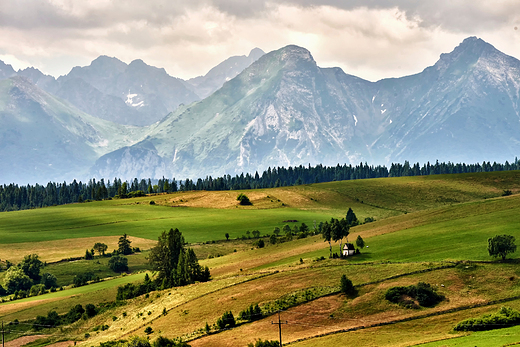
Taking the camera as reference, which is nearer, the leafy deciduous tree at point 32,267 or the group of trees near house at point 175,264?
the group of trees near house at point 175,264

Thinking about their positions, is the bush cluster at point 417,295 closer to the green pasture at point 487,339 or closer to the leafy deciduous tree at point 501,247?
the green pasture at point 487,339

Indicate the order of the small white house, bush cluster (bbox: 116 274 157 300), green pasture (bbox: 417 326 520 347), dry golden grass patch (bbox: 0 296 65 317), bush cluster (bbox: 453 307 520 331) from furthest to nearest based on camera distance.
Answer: bush cluster (bbox: 116 274 157 300) < dry golden grass patch (bbox: 0 296 65 317) < the small white house < bush cluster (bbox: 453 307 520 331) < green pasture (bbox: 417 326 520 347)

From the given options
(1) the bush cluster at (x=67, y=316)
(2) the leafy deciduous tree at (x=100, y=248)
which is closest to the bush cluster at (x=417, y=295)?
(1) the bush cluster at (x=67, y=316)

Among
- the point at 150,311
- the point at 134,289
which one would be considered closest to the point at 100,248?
the point at 134,289

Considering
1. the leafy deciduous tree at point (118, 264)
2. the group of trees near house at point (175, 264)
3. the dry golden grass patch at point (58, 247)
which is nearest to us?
the group of trees near house at point (175, 264)

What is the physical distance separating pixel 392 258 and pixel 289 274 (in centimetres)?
1830

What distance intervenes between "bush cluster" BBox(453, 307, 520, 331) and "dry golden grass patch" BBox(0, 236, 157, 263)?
113029 mm

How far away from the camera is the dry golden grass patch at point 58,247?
5846 inches

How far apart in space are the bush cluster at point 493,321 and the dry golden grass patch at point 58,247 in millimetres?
113029

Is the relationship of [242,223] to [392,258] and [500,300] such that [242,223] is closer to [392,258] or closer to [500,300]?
[392,258]

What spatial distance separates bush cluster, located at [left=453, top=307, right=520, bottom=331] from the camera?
199ft

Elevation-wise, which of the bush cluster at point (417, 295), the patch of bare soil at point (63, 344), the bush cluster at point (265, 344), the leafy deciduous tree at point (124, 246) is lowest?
the patch of bare soil at point (63, 344)

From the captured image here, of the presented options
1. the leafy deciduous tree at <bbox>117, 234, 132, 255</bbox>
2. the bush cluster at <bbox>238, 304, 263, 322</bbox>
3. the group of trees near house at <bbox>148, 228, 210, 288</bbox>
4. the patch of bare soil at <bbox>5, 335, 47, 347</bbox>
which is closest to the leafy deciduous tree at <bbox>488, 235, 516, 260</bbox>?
the bush cluster at <bbox>238, 304, 263, 322</bbox>

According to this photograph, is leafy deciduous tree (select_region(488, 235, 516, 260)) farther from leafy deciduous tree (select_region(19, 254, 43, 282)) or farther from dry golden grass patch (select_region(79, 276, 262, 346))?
leafy deciduous tree (select_region(19, 254, 43, 282))
